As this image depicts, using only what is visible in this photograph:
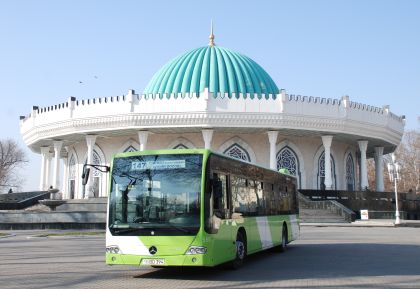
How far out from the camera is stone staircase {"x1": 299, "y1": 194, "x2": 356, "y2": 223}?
31719 millimetres

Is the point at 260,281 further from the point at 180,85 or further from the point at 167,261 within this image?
the point at 180,85

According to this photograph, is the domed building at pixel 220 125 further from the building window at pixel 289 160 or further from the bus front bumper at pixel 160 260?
the bus front bumper at pixel 160 260

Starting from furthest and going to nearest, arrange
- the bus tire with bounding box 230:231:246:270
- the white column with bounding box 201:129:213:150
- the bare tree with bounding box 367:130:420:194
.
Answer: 1. the bare tree with bounding box 367:130:420:194
2. the white column with bounding box 201:129:213:150
3. the bus tire with bounding box 230:231:246:270

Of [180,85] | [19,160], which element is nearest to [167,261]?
[180,85]

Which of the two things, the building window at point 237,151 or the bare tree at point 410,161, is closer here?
the building window at point 237,151

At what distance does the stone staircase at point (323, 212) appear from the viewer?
3172 centimetres

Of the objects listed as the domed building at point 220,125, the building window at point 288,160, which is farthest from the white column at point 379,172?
the building window at point 288,160

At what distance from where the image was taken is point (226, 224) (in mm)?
10555

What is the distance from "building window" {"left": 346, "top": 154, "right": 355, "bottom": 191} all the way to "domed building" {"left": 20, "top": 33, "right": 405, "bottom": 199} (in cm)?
8

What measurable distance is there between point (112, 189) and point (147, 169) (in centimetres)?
80

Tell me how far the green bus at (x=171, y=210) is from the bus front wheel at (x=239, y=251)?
10cm

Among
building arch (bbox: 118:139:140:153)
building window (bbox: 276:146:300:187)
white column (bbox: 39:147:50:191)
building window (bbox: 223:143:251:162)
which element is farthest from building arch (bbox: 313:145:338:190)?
white column (bbox: 39:147:50:191)

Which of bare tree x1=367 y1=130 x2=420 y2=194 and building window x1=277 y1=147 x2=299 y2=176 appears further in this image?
bare tree x1=367 y1=130 x2=420 y2=194

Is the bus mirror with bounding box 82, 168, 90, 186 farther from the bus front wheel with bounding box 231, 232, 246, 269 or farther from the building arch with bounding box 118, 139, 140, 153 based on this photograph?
the building arch with bounding box 118, 139, 140, 153
